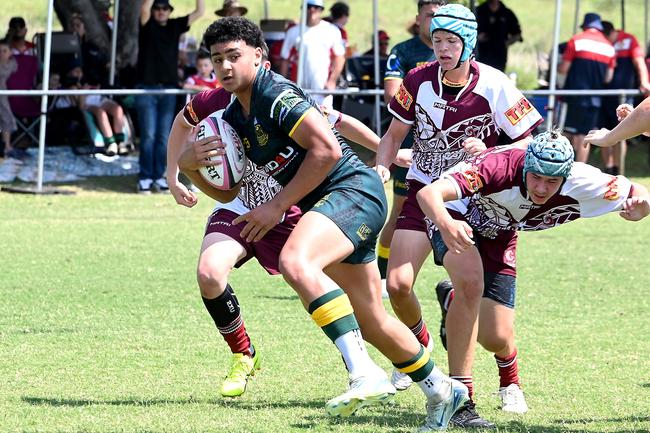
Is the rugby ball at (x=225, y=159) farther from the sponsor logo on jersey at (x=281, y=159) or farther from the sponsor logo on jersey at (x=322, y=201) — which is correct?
the sponsor logo on jersey at (x=322, y=201)

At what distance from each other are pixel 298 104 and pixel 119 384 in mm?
1963

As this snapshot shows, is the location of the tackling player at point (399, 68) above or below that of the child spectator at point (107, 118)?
above

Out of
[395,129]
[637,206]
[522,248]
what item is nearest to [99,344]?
Answer: [395,129]

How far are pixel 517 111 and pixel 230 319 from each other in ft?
5.81

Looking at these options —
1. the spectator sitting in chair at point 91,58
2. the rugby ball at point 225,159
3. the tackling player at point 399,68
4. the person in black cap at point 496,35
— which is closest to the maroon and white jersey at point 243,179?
the rugby ball at point 225,159

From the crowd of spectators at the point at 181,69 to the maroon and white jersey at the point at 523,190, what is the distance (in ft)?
27.0

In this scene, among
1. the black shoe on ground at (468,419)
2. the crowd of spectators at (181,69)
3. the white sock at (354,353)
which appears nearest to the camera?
the white sock at (354,353)

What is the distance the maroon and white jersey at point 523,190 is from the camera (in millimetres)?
5414

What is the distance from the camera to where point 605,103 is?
18062mm

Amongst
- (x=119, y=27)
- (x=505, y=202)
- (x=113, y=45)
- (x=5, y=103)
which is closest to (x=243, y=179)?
(x=505, y=202)

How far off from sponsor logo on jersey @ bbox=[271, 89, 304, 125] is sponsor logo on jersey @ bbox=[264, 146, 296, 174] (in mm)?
185

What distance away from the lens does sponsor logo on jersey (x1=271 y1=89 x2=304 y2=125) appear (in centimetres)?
531

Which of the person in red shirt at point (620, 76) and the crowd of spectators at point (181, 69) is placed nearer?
the crowd of spectators at point (181, 69)

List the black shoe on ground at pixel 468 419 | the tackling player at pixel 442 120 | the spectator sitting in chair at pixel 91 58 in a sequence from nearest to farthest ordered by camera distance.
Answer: the black shoe on ground at pixel 468 419 < the tackling player at pixel 442 120 < the spectator sitting in chair at pixel 91 58
